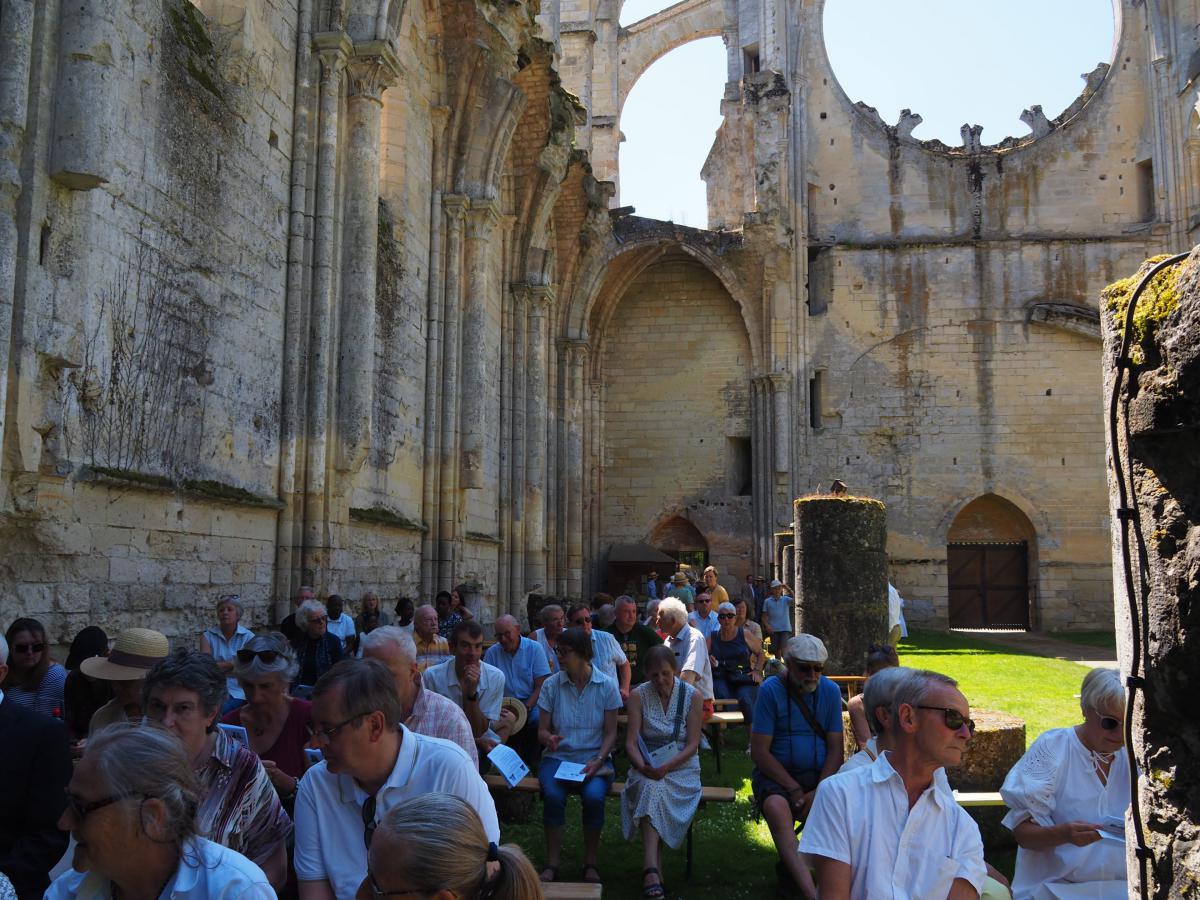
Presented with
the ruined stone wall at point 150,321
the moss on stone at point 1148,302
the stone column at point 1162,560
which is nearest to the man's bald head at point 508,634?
the ruined stone wall at point 150,321

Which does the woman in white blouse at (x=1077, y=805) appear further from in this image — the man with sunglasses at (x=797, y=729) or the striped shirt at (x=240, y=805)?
the striped shirt at (x=240, y=805)

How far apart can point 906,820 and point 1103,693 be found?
49.2 inches

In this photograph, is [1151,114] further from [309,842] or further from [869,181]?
[309,842]

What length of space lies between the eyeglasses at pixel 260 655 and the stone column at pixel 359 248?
6.03 meters

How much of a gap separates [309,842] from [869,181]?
2390 centimetres

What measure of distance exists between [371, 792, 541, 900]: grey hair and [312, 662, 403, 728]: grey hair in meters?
0.84

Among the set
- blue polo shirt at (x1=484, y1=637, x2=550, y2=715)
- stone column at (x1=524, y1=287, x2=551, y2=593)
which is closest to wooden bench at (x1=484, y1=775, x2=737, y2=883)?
blue polo shirt at (x1=484, y1=637, x2=550, y2=715)

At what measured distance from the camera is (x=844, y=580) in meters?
9.45

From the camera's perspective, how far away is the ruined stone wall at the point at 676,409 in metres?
23.5

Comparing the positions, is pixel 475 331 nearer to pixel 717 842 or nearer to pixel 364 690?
pixel 717 842

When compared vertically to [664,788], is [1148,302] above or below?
above

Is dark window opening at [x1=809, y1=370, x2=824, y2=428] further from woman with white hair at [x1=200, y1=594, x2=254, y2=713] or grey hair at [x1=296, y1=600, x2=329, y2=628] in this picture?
woman with white hair at [x1=200, y1=594, x2=254, y2=713]

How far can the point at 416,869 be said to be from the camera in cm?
182

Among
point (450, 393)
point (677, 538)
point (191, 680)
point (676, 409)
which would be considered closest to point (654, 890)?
point (191, 680)
